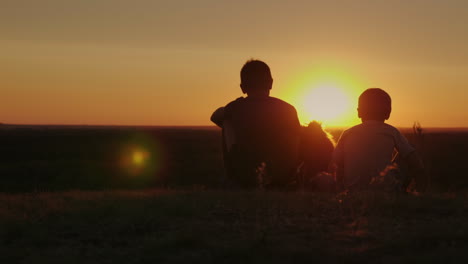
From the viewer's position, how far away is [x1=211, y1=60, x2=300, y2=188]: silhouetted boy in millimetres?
6336

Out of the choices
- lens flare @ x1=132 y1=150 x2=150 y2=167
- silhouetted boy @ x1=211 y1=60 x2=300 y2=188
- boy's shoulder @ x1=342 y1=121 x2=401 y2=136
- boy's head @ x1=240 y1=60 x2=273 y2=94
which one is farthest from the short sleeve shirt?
lens flare @ x1=132 y1=150 x2=150 y2=167

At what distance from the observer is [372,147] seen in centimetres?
601

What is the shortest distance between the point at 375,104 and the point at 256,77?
50.2 inches

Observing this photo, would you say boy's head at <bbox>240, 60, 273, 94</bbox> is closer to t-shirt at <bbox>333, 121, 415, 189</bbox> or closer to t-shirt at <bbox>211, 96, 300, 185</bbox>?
→ t-shirt at <bbox>211, 96, 300, 185</bbox>

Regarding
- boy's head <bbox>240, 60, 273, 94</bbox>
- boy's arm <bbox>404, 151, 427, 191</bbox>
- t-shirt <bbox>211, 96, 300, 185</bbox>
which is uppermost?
boy's head <bbox>240, 60, 273, 94</bbox>

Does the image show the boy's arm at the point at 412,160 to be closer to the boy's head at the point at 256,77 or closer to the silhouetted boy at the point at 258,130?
the silhouetted boy at the point at 258,130

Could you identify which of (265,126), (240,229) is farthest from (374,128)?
(240,229)

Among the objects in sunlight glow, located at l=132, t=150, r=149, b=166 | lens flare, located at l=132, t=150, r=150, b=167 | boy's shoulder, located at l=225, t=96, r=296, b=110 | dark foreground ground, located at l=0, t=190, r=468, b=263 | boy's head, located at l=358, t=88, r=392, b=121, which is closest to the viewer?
dark foreground ground, located at l=0, t=190, r=468, b=263

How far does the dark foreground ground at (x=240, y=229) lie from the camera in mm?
3748

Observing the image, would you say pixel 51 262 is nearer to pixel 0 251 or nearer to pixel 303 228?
pixel 0 251

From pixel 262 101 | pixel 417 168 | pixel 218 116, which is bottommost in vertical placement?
pixel 417 168

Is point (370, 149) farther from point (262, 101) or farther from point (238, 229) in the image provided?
point (238, 229)

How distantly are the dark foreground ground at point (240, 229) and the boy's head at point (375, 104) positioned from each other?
991 millimetres

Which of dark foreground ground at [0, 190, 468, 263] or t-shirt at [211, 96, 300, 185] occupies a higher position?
t-shirt at [211, 96, 300, 185]
